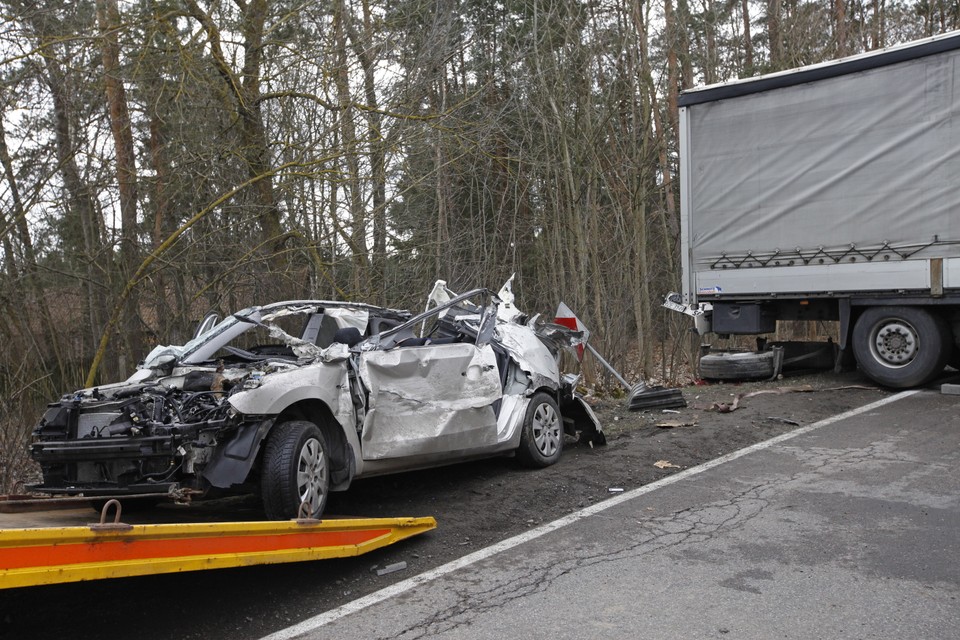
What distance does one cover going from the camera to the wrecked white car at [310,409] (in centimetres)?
494

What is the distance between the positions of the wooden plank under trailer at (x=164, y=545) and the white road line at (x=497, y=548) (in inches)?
14.3

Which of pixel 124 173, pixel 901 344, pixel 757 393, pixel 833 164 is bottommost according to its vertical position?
pixel 757 393

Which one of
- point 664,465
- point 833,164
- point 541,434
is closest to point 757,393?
point 833,164

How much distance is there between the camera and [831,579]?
4633 mm

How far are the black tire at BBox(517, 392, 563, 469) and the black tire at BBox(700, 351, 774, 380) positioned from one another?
551cm

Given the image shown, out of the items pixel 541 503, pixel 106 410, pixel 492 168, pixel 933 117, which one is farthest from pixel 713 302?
pixel 106 410

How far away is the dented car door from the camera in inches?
238

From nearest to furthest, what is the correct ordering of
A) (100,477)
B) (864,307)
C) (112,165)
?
1. (100,477)
2. (112,165)
3. (864,307)

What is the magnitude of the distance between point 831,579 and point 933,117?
781cm

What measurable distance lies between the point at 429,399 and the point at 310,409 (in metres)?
1.10

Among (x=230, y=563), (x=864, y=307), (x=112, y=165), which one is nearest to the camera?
(x=230, y=563)

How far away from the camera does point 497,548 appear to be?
5461mm

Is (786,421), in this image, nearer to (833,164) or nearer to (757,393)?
(757,393)

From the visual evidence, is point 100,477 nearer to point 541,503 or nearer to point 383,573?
point 383,573
